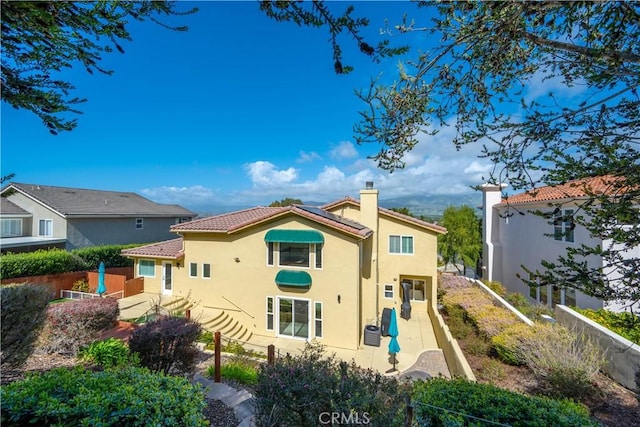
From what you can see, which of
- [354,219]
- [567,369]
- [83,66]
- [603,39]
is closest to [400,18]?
[603,39]

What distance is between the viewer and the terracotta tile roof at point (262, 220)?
1733 cm

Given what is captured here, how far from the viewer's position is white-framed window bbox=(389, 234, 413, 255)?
2294 centimetres

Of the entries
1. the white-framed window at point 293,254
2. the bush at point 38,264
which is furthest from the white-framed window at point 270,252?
the bush at point 38,264

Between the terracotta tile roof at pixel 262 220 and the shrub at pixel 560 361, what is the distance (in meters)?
9.24

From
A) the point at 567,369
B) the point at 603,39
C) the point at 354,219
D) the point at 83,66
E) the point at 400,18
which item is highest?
the point at 400,18

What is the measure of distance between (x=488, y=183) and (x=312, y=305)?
1406cm

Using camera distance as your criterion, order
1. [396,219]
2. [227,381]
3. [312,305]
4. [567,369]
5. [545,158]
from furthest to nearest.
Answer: [396,219] → [312,305] → [227,381] → [567,369] → [545,158]

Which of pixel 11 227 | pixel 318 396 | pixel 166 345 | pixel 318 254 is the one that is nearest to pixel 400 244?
pixel 318 254

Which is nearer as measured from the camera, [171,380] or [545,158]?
[171,380]

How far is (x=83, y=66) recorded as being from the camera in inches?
202

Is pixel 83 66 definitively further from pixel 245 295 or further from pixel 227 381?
pixel 245 295

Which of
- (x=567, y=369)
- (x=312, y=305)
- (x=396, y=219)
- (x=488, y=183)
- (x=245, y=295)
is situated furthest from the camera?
(x=396, y=219)

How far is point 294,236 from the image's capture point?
58.0ft

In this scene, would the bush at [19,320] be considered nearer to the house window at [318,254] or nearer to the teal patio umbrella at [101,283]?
the house window at [318,254]
